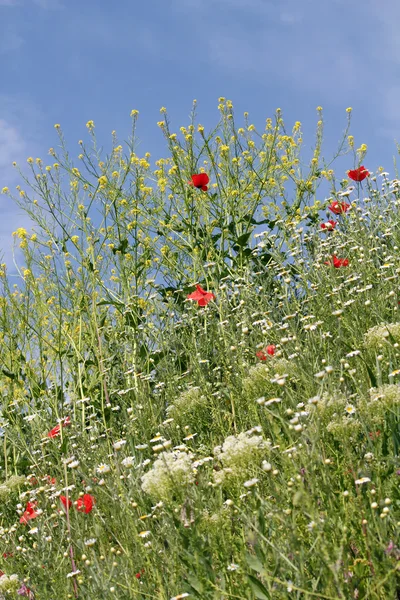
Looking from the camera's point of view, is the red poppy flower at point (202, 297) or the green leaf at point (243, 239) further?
the green leaf at point (243, 239)

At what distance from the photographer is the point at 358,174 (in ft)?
19.5

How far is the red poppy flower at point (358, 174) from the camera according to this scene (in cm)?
591

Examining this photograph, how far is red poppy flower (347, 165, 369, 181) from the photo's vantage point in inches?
233

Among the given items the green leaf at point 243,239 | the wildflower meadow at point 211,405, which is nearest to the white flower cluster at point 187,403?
the wildflower meadow at point 211,405

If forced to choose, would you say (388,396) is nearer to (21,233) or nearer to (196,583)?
(196,583)

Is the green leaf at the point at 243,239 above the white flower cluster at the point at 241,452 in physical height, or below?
above

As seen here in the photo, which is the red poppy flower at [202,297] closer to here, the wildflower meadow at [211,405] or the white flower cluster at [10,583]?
the wildflower meadow at [211,405]

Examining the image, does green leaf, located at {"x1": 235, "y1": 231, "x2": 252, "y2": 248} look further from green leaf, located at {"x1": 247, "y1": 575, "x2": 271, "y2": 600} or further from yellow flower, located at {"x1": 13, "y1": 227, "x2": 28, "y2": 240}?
green leaf, located at {"x1": 247, "y1": 575, "x2": 271, "y2": 600}

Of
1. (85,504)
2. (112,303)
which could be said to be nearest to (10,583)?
(85,504)

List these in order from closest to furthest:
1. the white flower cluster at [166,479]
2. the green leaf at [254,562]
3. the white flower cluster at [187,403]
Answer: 1. the green leaf at [254,562]
2. the white flower cluster at [166,479]
3. the white flower cluster at [187,403]

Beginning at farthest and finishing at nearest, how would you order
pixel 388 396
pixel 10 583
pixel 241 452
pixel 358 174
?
pixel 358 174 → pixel 10 583 → pixel 388 396 → pixel 241 452

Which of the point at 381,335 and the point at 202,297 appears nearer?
the point at 381,335

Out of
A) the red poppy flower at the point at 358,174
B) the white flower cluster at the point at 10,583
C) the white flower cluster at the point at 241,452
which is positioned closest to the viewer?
the white flower cluster at the point at 241,452

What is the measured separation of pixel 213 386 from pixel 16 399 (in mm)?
1986
